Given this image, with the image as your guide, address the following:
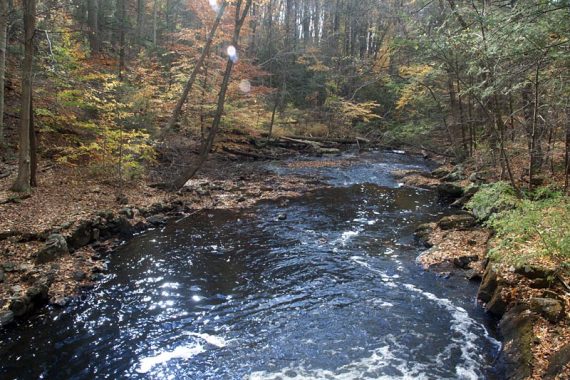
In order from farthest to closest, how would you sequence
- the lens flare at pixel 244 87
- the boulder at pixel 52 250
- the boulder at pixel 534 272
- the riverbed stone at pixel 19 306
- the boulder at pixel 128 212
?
the lens flare at pixel 244 87 < the boulder at pixel 128 212 < the boulder at pixel 52 250 < the boulder at pixel 534 272 < the riverbed stone at pixel 19 306

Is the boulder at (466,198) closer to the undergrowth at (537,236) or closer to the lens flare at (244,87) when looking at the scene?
the undergrowth at (537,236)

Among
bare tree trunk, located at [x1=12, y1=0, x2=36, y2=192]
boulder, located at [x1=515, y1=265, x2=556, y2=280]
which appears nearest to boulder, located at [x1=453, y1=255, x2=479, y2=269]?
boulder, located at [x1=515, y1=265, x2=556, y2=280]

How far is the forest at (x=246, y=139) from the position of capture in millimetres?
7328

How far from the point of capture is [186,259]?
9.84m

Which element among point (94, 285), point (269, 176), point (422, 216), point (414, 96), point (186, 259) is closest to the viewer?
point (94, 285)

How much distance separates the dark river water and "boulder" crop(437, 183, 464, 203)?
543 cm

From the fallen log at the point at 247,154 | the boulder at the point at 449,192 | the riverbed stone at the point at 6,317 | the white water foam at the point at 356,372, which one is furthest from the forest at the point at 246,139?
the white water foam at the point at 356,372

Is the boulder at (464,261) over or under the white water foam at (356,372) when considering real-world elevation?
over

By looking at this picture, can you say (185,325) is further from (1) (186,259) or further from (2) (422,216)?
(2) (422,216)

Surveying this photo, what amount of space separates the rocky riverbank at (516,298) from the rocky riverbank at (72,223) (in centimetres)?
736

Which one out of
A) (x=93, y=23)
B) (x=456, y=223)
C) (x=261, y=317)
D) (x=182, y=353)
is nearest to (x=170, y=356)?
(x=182, y=353)

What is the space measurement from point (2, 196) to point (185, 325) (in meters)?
7.00

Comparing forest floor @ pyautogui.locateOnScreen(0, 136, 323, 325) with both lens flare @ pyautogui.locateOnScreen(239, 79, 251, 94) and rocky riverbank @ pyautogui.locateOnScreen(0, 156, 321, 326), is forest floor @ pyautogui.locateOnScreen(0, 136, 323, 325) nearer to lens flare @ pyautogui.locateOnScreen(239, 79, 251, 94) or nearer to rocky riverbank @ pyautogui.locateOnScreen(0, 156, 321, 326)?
rocky riverbank @ pyautogui.locateOnScreen(0, 156, 321, 326)

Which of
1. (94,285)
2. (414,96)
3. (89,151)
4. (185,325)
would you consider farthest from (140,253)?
(414,96)
